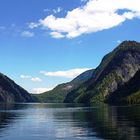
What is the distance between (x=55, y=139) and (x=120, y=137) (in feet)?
39.2

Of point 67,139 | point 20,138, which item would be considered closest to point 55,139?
point 67,139

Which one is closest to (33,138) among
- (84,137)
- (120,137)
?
(84,137)

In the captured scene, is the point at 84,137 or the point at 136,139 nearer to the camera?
the point at 136,139

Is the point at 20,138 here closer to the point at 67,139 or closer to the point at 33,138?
the point at 33,138

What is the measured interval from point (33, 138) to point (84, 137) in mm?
9552

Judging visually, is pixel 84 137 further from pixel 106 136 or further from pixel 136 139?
pixel 136 139

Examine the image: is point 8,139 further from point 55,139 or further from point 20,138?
point 55,139

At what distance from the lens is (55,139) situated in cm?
7362

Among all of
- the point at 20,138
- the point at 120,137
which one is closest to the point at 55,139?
the point at 20,138

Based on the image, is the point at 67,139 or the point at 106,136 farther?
the point at 106,136

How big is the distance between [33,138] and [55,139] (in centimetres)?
438

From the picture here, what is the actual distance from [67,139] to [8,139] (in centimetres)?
1062

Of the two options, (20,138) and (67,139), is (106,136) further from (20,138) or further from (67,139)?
(20,138)

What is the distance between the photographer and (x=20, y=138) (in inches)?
2975
